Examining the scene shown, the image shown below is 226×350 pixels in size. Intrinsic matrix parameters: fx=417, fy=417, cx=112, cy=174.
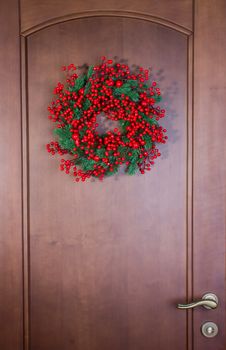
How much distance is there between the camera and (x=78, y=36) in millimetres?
1342

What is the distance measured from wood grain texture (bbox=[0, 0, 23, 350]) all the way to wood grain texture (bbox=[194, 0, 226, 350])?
1.89ft

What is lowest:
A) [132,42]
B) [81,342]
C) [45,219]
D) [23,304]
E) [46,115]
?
[81,342]

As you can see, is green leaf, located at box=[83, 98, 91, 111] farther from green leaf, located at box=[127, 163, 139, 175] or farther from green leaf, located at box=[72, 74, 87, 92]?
green leaf, located at box=[127, 163, 139, 175]

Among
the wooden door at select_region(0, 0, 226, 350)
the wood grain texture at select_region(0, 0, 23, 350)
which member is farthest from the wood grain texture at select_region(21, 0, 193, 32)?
the wood grain texture at select_region(0, 0, 23, 350)

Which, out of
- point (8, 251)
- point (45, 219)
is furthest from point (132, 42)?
point (8, 251)

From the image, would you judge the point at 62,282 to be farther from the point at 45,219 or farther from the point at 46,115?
the point at 46,115

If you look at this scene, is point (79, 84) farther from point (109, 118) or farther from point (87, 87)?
point (109, 118)

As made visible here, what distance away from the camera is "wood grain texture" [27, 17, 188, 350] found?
1.34 meters

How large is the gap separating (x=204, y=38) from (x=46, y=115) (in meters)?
0.56

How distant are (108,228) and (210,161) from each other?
40 cm

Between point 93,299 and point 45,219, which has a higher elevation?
point 45,219

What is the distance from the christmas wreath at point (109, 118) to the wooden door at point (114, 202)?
0.18 ft

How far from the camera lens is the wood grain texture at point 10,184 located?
53.0 inches

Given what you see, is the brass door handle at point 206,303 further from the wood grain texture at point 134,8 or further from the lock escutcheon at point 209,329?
the wood grain texture at point 134,8
